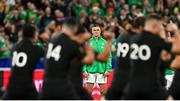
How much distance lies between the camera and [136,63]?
1102cm

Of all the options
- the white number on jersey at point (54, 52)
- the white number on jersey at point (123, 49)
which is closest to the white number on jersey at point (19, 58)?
the white number on jersey at point (54, 52)

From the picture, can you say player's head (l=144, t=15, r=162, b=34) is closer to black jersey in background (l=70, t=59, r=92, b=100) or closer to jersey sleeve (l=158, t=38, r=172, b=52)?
jersey sleeve (l=158, t=38, r=172, b=52)

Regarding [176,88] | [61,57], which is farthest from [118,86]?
[61,57]

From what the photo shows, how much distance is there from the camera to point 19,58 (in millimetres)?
11461

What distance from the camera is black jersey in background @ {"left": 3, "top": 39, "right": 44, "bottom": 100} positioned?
11414 mm

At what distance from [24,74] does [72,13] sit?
1256 centimetres

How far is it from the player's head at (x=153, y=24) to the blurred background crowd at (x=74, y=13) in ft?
30.6

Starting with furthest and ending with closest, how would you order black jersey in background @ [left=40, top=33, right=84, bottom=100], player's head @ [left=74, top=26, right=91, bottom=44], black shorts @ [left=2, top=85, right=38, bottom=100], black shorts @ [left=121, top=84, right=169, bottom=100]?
black shorts @ [left=2, top=85, right=38, bottom=100] → player's head @ [left=74, top=26, right=91, bottom=44] → black shorts @ [left=121, top=84, right=169, bottom=100] → black jersey in background @ [left=40, top=33, right=84, bottom=100]

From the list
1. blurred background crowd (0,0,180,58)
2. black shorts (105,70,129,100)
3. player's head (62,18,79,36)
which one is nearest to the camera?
player's head (62,18,79,36)

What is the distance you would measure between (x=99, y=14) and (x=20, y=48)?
492 inches

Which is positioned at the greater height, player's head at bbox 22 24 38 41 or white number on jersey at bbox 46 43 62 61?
player's head at bbox 22 24 38 41

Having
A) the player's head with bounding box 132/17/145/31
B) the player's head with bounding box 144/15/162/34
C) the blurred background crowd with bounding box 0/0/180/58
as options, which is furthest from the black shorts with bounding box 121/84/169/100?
the blurred background crowd with bounding box 0/0/180/58

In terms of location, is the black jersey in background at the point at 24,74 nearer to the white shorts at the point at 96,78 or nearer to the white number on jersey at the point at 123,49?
the white number on jersey at the point at 123,49

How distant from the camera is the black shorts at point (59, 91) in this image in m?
10.7
